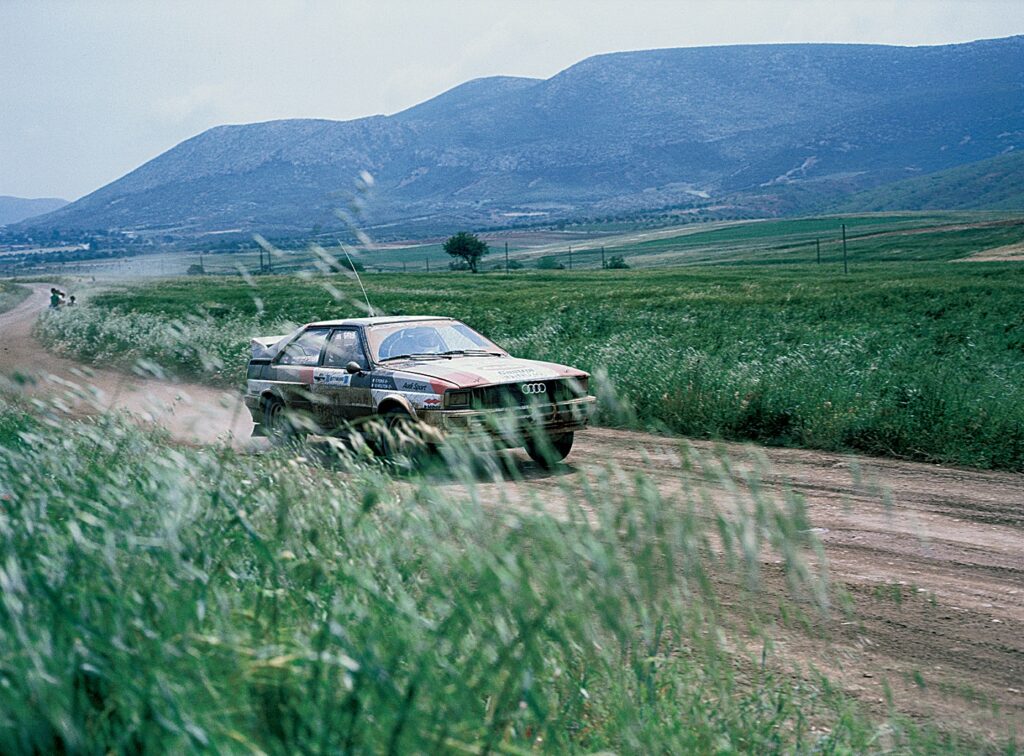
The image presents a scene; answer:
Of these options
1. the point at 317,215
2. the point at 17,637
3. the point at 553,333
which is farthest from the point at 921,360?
the point at 17,637

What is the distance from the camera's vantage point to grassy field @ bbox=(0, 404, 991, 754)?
212 centimetres

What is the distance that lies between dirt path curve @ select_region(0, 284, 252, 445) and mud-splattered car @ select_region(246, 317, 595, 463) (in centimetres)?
83

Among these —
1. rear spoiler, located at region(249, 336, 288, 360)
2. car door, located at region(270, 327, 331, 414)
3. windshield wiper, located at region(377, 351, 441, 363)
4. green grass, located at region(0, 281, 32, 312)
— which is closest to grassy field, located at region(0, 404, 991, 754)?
windshield wiper, located at region(377, 351, 441, 363)

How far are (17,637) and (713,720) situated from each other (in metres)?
2.30

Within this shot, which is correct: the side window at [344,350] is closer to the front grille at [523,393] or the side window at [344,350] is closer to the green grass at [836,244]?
the front grille at [523,393]

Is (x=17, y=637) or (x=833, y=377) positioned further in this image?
(x=833, y=377)

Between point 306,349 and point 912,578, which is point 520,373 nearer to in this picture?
point 306,349

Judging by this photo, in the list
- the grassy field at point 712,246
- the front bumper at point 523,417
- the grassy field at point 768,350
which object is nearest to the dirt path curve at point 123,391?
the grassy field at point 768,350

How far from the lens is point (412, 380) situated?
9531mm

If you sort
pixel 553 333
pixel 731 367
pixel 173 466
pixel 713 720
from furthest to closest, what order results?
pixel 553 333
pixel 731 367
pixel 713 720
pixel 173 466

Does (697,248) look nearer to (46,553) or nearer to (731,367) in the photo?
(731,367)

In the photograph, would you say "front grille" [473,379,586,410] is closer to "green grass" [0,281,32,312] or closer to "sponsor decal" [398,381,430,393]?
"sponsor decal" [398,381,430,393]

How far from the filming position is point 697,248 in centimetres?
11369

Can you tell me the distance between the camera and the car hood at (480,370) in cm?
934
